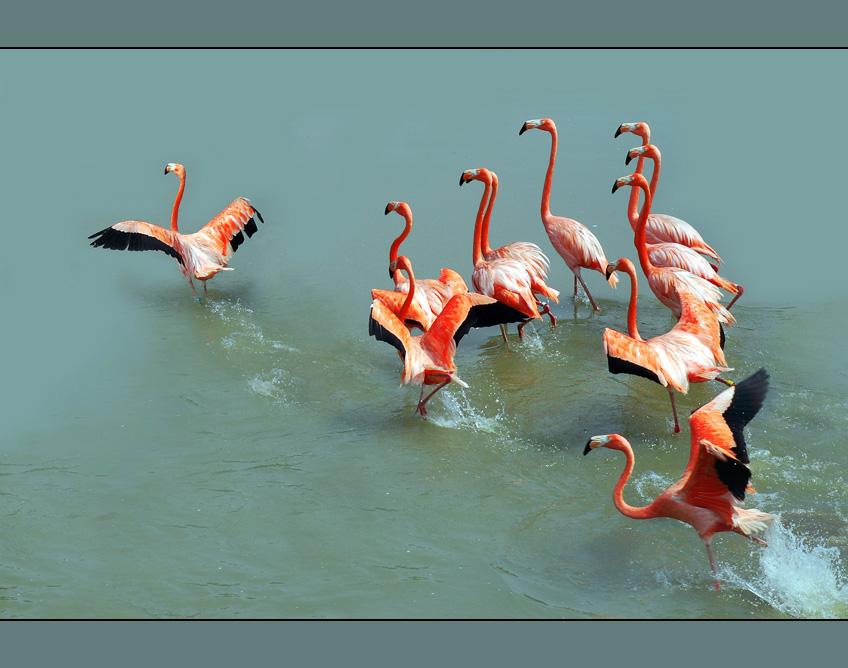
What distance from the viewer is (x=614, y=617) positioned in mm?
5516

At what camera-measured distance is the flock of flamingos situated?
19.0 ft

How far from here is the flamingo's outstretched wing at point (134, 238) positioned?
31.9ft

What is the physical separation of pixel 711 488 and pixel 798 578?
733mm

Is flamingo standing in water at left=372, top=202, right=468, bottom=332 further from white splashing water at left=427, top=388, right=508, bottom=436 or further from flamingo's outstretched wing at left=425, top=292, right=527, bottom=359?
white splashing water at left=427, top=388, right=508, bottom=436

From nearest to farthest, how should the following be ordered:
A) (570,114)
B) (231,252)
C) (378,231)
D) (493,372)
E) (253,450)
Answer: (253,450), (493,372), (231,252), (378,231), (570,114)

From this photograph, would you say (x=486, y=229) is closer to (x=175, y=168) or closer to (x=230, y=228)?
(x=230, y=228)

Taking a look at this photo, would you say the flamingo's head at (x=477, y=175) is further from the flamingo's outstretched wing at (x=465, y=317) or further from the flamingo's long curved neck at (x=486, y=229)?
the flamingo's outstretched wing at (x=465, y=317)

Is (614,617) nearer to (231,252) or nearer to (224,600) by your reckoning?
(224,600)

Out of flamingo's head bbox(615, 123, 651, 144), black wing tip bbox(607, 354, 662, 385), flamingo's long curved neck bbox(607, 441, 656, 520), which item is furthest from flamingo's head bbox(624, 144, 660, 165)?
flamingo's long curved neck bbox(607, 441, 656, 520)

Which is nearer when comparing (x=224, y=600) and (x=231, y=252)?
(x=224, y=600)

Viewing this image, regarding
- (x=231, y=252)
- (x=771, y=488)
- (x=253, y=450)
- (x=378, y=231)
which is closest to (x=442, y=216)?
(x=378, y=231)

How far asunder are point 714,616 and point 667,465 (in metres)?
1.69

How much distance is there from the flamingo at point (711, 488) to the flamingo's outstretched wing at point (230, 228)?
554 cm

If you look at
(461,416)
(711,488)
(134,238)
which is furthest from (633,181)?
(134,238)
